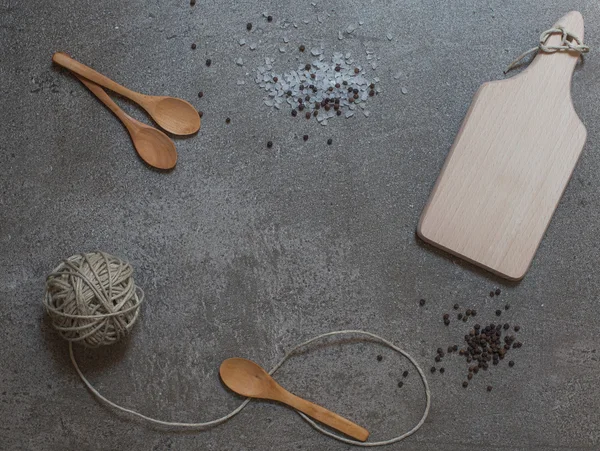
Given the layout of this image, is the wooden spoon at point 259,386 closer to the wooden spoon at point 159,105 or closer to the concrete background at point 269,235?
the concrete background at point 269,235

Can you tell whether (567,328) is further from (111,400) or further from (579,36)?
(111,400)

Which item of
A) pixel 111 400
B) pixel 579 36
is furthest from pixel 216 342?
pixel 579 36

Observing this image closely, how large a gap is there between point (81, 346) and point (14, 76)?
0.50m

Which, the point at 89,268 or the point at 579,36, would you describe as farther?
the point at 579,36

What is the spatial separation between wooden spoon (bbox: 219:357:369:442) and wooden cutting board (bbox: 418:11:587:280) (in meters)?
0.37

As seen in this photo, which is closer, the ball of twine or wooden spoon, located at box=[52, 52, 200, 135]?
the ball of twine

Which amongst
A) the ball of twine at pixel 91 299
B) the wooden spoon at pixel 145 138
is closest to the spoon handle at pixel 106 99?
the wooden spoon at pixel 145 138

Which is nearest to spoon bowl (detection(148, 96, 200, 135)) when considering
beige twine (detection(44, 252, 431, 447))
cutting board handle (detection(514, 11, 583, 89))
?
beige twine (detection(44, 252, 431, 447))

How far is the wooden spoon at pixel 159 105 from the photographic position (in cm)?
113

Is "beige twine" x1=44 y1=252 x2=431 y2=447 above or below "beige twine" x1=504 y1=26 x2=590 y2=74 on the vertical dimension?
below

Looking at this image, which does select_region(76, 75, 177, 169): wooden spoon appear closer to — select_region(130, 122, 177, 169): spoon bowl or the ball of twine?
select_region(130, 122, 177, 169): spoon bowl

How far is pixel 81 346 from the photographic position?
1.13 m

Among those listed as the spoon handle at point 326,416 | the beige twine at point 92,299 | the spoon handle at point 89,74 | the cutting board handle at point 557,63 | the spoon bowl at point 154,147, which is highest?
the cutting board handle at point 557,63

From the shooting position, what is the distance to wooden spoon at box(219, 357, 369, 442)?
114cm
